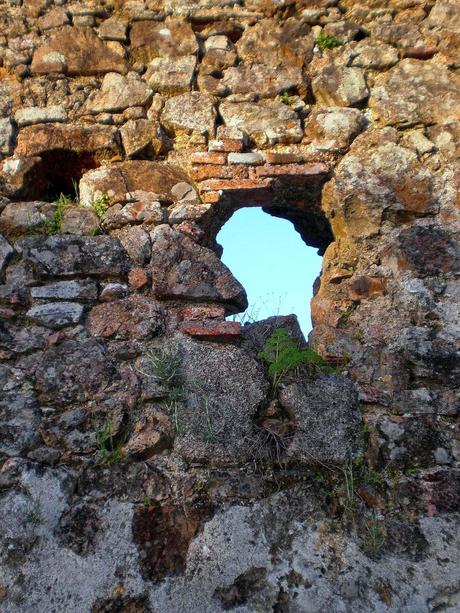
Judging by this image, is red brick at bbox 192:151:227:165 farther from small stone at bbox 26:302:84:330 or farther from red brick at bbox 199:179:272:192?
small stone at bbox 26:302:84:330

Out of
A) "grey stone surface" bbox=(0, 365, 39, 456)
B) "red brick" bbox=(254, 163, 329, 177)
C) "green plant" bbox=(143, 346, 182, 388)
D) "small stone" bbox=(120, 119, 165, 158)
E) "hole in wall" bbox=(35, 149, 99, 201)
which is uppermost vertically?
"small stone" bbox=(120, 119, 165, 158)

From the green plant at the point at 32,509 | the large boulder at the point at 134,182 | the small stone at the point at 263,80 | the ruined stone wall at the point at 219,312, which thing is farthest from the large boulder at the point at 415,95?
the green plant at the point at 32,509

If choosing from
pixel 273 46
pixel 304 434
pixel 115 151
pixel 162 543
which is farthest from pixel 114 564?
pixel 273 46

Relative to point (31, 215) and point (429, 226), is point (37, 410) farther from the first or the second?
point (429, 226)

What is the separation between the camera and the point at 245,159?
2803mm

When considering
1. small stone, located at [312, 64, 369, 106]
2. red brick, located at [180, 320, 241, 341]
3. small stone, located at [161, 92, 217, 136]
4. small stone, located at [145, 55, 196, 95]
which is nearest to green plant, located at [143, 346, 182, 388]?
red brick, located at [180, 320, 241, 341]

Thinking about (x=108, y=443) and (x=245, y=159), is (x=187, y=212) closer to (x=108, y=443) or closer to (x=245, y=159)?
(x=245, y=159)

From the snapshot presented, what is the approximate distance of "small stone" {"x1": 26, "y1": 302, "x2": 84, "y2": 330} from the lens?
2.41 meters

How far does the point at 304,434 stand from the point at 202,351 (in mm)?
527

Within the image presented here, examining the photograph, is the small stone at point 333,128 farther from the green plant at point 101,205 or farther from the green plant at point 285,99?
the green plant at point 101,205

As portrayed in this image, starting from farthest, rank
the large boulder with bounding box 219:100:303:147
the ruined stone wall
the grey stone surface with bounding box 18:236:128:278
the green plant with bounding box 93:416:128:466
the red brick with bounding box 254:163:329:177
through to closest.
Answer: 1. the large boulder with bounding box 219:100:303:147
2. the red brick with bounding box 254:163:329:177
3. the grey stone surface with bounding box 18:236:128:278
4. the green plant with bounding box 93:416:128:466
5. the ruined stone wall

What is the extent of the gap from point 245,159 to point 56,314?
3.82 feet

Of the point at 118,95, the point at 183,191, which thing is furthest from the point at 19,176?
the point at 183,191

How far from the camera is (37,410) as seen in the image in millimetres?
2209
